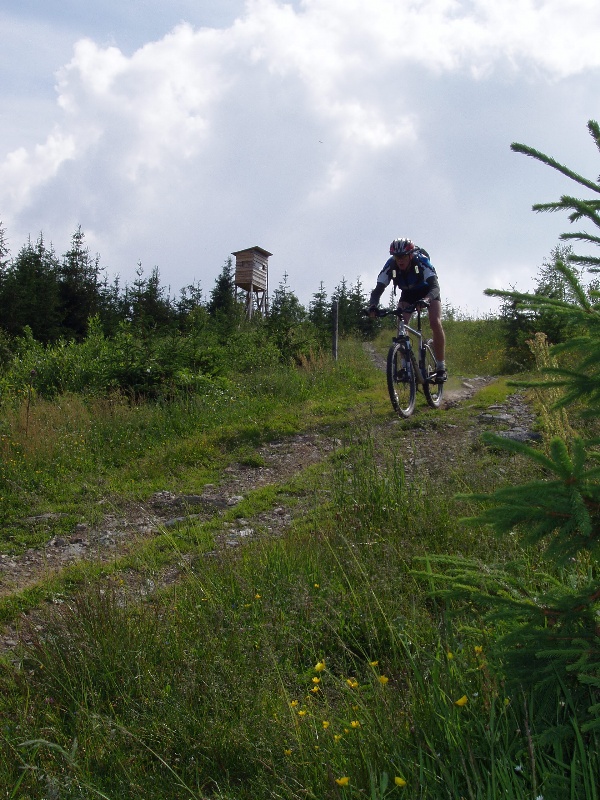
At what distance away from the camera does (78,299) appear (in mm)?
27469

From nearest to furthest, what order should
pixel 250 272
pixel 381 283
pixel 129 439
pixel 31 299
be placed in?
pixel 129 439
pixel 381 283
pixel 31 299
pixel 250 272

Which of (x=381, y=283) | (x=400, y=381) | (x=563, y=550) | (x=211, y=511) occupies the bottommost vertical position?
(x=211, y=511)

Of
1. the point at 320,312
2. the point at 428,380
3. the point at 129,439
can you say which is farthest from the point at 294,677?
the point at 320,312

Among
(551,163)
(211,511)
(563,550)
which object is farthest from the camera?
(211,511)

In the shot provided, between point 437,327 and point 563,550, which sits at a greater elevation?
point 437,327

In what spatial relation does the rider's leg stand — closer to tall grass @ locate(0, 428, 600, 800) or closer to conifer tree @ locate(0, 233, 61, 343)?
tall grass @ locate(0, 428, 600, 800)

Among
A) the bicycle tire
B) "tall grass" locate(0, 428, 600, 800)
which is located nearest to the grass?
"tall grass" locate(0, 428, 600, 800)

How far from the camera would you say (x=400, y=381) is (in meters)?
9.31

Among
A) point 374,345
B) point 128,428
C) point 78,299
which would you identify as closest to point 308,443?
point 128,428

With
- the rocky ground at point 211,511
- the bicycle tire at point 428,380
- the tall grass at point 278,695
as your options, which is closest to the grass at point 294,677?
the tall grass at point 278,695

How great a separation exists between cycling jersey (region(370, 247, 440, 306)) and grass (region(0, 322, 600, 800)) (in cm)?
405

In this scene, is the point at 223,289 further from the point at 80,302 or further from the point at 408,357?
the point at 408,357

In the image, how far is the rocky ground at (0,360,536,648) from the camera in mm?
4859

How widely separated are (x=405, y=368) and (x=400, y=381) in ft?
0.59
